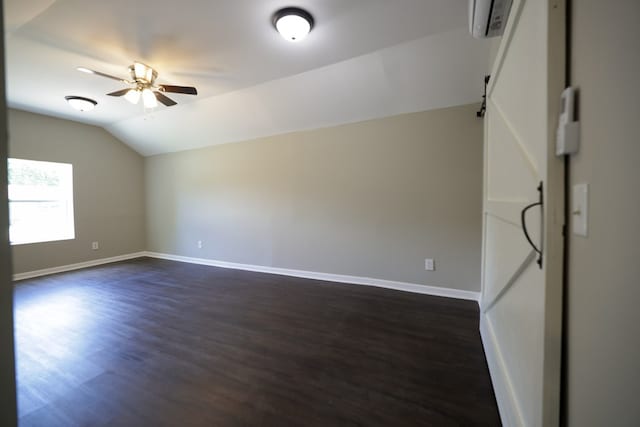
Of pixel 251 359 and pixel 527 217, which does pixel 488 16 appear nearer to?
pixel 527 217

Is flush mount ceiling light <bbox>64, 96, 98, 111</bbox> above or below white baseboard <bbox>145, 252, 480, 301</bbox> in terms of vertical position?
above

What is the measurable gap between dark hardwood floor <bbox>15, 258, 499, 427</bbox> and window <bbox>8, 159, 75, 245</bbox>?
163cm

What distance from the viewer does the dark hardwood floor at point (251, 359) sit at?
140 centimetres

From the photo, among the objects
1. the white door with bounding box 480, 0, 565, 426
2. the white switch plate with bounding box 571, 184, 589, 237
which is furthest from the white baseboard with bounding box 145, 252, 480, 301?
the white switch plate with bounding box 571, 184, 589, 237

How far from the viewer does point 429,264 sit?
3133 millimetres

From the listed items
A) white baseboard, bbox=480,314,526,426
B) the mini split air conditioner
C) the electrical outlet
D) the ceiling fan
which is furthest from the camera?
the electrical outlet

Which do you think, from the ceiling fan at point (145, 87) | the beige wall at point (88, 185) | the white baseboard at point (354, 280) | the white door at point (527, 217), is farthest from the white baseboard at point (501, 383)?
the beige wall at point (88, 185)

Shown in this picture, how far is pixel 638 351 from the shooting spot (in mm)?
506

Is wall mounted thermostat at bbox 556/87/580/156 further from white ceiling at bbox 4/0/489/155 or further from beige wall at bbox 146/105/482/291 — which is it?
beige wall at bbox 146/105/482/291

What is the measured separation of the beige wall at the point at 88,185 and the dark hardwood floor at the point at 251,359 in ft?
4.95

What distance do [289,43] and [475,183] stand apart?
250 centimetres

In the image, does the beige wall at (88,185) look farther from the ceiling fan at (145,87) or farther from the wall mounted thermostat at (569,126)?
the wall mounted thermostat at (569,126)

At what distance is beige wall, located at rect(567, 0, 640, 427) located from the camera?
527 mm

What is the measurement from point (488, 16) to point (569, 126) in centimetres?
112
